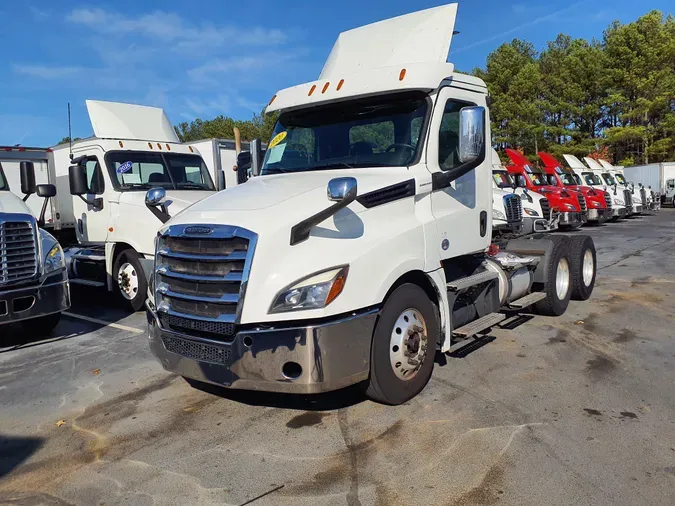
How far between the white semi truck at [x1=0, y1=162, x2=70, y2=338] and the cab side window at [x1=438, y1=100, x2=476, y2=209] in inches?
188

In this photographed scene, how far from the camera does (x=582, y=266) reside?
812cm

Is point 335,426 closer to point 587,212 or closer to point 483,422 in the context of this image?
point 483,422

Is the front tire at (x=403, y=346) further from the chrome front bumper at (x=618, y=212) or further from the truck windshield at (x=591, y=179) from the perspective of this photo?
the truck windshield at (x=591, y=179)

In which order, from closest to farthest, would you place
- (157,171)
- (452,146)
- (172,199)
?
(452,146) < (172,199) < (157,171)

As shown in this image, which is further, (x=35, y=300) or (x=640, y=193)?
(x=640, y=193)

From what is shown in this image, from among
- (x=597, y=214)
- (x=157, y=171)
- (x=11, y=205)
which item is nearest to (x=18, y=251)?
(x=11, y=205)

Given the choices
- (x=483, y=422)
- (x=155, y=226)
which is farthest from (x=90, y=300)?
(x=483, y=422)

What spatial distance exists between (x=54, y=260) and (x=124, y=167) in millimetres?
3104

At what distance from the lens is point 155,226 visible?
8.35 m

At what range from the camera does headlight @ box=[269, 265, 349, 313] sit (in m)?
3.66

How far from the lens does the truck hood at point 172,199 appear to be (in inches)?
341

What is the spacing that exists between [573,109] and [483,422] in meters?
41.3

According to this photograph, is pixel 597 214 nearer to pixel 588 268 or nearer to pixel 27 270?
pixel 588 268

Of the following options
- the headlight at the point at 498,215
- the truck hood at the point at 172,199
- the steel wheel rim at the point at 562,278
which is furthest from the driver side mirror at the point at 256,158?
the headlight at the point at 498,215
